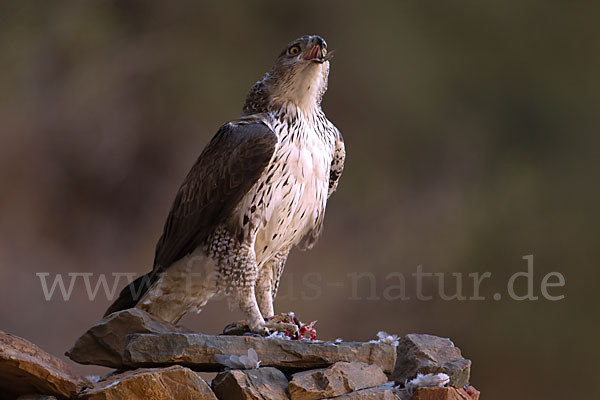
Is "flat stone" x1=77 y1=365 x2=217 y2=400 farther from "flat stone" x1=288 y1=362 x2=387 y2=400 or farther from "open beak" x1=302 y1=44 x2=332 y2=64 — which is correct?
"open beak" x1=302 y1=44 x2=332 y2=64

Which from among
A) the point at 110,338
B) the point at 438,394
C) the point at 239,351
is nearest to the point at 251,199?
A: the point at 239,351

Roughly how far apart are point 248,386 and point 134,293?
935mm

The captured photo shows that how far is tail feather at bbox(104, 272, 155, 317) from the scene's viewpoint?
3.19 m

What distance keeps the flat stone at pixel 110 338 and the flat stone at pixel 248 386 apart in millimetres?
348

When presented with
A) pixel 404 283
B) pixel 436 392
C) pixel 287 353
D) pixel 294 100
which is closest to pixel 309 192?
pixel 294 100

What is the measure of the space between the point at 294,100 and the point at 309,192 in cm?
42

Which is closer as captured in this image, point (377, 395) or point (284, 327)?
point (377, 395)

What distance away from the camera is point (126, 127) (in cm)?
555

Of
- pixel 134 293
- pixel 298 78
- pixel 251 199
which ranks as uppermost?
pixel 298 78

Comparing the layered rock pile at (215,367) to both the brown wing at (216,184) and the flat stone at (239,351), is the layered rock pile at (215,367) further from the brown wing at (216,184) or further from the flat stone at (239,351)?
the brown wing at (216,184)

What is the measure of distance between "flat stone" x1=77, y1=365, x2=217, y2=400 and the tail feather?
734 mm

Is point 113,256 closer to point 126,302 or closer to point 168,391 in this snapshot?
point 126,302

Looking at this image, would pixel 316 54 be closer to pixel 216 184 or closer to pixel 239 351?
pixel 216 184

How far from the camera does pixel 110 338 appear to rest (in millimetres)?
2709
